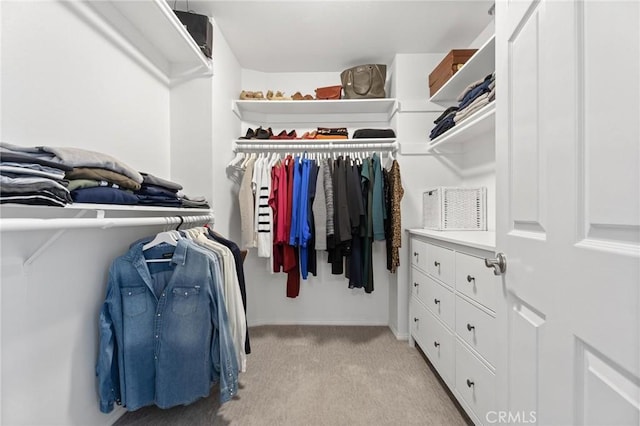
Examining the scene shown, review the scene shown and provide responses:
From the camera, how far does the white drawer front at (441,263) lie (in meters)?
1.56

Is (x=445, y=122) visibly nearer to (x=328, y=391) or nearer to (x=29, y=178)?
(x=328, y=391)

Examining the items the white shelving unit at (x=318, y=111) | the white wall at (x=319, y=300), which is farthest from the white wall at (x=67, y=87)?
the white wall at (x=319, y=300)

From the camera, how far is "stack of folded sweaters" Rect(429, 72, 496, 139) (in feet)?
5.11

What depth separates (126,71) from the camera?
156 centimetres

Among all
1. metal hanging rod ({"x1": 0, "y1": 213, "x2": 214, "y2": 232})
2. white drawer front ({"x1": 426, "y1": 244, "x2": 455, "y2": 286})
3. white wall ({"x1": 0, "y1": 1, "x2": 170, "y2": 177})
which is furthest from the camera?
white drawer front ({"x1": 426, "y1": 244, "x2": 455, "y2": 286})

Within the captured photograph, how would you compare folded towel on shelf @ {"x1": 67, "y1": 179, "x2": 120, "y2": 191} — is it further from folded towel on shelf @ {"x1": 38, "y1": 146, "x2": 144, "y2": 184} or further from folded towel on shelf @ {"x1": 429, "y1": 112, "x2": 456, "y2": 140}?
folded towel on shelf @ {"x1": 429, "y1": 112, "x2": 456, "y2": 140}

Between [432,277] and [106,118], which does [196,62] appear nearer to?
[106,118]

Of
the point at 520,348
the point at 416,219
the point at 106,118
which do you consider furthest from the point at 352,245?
the point at 106,118

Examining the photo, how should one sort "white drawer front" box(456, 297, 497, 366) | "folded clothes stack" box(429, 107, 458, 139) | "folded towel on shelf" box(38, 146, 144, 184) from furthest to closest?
"folded clothes stack" box(429, 107, 458, 139)
"white drawer front" box(456, 297, 497, 366)
"folded towel on shelf" box(38, 146, 144, 184)

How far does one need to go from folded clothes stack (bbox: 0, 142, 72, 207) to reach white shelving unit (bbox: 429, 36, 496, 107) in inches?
81.1

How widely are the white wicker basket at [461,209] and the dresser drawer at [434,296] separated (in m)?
0.41

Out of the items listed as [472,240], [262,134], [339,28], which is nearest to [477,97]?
[472,240]

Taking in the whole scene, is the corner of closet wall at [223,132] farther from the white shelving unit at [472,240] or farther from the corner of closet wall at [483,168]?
the corner of closet wall at [483,168]

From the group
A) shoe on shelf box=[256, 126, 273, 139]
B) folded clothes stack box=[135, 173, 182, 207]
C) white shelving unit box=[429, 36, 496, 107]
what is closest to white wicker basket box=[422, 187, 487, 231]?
white shelving unit box=[429, 36, 496, 107]
